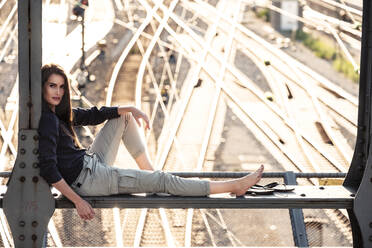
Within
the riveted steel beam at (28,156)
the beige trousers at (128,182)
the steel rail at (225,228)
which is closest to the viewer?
the riveted steel beam at (28,156)

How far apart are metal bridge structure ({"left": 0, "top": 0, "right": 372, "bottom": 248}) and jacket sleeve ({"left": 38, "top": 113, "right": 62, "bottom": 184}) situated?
0.04 meters

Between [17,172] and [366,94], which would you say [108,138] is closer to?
[17,172]

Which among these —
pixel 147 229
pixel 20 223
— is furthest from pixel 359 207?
pixel 147 229

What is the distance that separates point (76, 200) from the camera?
431cm

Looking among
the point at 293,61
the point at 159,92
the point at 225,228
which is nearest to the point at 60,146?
the point at 225,228

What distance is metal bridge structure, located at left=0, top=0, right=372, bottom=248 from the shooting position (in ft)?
13.8

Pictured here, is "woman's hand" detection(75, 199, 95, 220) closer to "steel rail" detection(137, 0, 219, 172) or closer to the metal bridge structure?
the metal bridge structure

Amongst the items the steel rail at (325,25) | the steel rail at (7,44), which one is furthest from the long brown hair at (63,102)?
the steel rail at (325,25)

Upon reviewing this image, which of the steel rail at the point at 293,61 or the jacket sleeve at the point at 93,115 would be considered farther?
the steel rail at the point at 293,61

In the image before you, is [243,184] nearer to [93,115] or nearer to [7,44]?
[93,115]

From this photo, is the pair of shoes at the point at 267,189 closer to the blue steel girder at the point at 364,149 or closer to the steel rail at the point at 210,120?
the blue steel girder at the point at 364,149

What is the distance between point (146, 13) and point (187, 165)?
10827mm

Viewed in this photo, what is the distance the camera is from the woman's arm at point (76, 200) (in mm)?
4293

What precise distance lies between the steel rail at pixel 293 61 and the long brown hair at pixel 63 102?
16.9m
